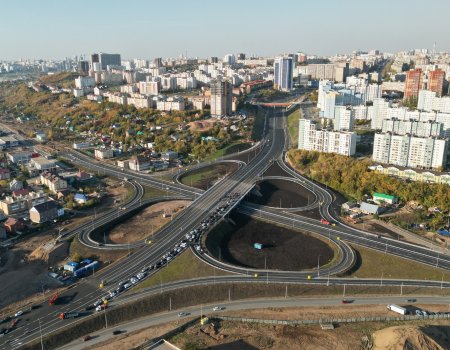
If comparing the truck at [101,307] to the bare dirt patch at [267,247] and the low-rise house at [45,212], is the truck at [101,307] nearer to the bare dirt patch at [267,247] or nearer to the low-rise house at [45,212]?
the bare dirt patch at [267,247]

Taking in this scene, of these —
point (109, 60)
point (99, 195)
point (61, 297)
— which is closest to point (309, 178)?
point (99, 195)

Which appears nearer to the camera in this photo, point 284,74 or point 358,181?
point 358,181

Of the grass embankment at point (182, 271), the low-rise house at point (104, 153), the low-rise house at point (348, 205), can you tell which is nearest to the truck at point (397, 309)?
the grass embankment at point (182, 271)

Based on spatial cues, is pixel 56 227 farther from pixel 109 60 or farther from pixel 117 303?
pixel 109 60

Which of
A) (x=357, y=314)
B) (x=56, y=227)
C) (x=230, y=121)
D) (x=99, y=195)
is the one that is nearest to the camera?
(x=357, y=314)

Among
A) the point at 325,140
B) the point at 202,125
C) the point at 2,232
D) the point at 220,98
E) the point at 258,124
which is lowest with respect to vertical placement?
the point at 2,232

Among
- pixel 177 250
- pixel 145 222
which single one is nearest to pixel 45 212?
pixel 145 222

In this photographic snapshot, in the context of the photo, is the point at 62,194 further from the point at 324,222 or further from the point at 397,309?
the point at 397,309

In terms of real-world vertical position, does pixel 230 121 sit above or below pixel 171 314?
above
